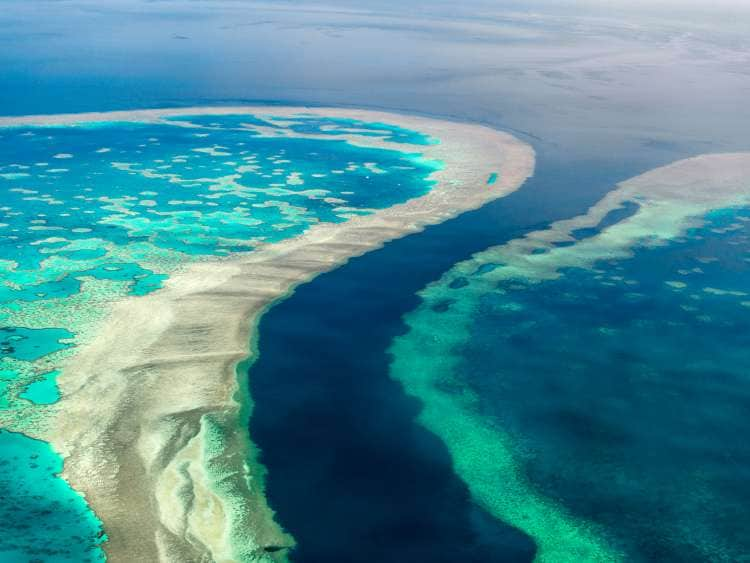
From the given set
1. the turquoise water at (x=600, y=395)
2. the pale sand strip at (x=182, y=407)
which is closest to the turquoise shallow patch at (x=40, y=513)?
the pale sand strip at (x=182, y=407)

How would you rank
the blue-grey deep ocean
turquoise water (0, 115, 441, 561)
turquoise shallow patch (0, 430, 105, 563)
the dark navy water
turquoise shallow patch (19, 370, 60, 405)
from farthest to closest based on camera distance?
turquoise shallow patch (19, 370, 60, 405) < turquoise water (0, 115, 441, 561) < the blue-grey deep ocean < the dark navy water < turquoise shallow patch (0, 430, 105, 563)

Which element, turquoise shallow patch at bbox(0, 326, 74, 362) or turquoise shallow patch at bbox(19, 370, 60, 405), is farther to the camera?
turquoise shallow patch at bbox(0, 326, 74, 362)

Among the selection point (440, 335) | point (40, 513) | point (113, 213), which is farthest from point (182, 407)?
point (113, 213)

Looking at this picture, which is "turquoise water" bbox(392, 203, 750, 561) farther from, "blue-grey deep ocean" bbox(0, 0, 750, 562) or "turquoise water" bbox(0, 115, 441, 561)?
"turquoise water" bbox(0, 115, 441, 561)

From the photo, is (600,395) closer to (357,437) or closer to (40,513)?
(357,437)

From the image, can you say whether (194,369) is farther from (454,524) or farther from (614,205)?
(614,205)

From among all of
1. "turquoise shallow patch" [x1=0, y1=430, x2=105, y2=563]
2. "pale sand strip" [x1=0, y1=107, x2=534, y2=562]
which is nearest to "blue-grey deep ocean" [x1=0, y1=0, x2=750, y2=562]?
"turquoise shallow patch" [x1=0, y1=430, x2=105, y2=563]
